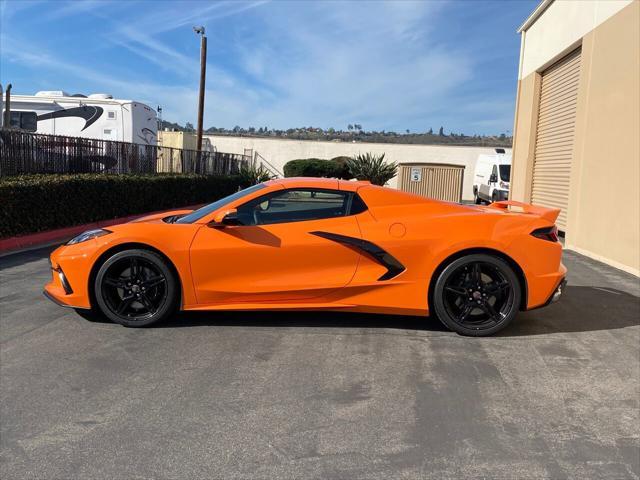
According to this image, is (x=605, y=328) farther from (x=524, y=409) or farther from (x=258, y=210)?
(x=258, y=210)

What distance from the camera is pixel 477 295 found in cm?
464

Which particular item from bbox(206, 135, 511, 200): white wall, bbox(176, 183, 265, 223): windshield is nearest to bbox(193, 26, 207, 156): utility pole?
bbox(206, 135, 511, 200): white wall

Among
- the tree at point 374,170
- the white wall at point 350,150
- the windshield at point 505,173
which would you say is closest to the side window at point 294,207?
the windshield at point 505,173

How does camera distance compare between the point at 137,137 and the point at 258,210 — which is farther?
the point at 137,137

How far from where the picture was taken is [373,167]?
2592cm

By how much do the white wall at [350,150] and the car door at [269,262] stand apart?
29.8 meters

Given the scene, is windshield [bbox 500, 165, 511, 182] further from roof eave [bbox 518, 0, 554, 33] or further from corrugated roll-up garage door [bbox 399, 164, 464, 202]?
roof eave [bbox 518, 0, 554, 33]

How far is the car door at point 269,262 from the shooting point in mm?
4629

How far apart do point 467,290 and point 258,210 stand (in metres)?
1.94

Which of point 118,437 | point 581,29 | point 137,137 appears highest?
point 581,29

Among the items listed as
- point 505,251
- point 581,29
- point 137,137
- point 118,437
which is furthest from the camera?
point 137,137

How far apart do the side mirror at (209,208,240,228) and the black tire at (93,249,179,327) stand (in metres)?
0.55

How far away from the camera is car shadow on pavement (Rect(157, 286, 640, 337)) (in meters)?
4.94

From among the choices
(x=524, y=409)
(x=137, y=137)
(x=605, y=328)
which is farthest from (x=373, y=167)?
(x=524, y=409)
